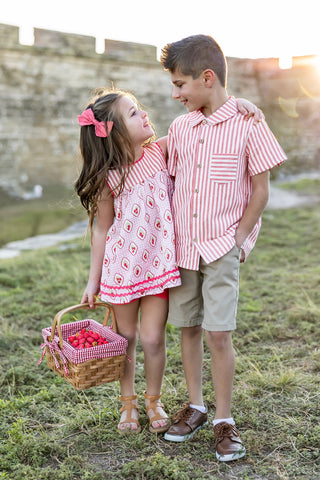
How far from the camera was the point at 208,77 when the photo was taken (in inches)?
90.3

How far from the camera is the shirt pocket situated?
2.30m

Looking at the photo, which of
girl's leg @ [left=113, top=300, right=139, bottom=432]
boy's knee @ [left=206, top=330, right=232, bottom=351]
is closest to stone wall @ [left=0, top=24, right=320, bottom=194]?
girl's leg @ [left=113, top=300, right=139, bottom=432]

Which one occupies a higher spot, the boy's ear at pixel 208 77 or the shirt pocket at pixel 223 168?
the boy's ear at pixel 208 77

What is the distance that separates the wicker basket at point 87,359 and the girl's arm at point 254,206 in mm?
734

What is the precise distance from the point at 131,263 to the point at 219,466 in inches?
37.6

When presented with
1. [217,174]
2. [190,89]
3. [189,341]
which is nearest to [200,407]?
[189,341]

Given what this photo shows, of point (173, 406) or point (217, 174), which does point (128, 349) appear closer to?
point (173, 406)

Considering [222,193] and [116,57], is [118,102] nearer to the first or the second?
[222,193]

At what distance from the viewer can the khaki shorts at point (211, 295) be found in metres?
2.26

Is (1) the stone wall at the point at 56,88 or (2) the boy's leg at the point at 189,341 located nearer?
(2) the boy's leg at the point at 189,341

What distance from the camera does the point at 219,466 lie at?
2.24 m

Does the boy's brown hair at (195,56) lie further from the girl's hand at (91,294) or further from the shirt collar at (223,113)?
the girl's hand at (91,294)

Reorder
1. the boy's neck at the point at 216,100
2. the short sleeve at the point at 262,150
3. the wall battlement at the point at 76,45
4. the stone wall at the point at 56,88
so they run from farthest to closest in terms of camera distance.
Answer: the stone wall at the point at 56,88, the wall battlement at the point at 76,45, the boy's neck at the point at 216,100, the short sleeve at the point at 262,150

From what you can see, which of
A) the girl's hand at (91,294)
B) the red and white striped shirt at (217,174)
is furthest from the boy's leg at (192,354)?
the girl's hand at (91,294)
